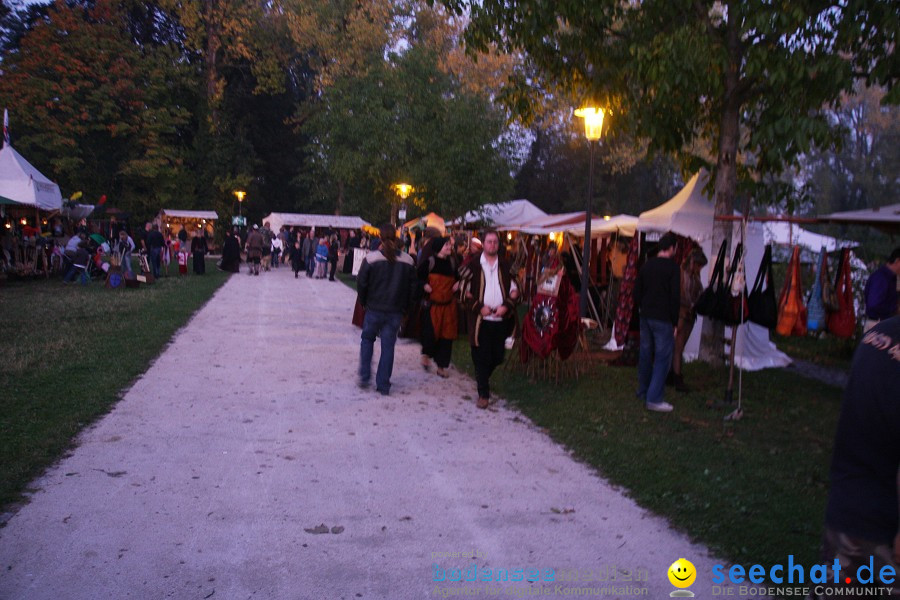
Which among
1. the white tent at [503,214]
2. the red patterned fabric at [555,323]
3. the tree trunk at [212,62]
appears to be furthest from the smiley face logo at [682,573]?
the tree trunk at [212,62]

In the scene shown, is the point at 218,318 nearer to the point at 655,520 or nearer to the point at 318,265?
the point at 655,520

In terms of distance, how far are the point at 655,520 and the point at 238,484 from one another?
2.76 m

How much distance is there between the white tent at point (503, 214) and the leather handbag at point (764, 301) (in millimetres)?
14108

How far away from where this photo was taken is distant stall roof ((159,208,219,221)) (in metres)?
43.0

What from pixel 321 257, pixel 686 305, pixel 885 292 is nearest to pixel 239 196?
pixel 321 257

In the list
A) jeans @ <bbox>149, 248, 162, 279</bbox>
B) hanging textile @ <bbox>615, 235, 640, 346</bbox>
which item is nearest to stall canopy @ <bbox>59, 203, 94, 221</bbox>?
jeans @ <bbox>149, 248, 162, 279</bbox>

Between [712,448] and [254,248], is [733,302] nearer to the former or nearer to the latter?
[712,448]

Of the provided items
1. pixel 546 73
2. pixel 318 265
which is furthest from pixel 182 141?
pixel 546 73

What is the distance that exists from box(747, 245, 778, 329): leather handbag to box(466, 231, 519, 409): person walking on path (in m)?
2.62

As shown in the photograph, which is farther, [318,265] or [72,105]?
[72,105]

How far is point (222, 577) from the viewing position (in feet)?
12.1

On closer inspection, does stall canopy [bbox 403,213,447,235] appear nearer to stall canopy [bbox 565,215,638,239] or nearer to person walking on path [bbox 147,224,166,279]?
stall canopy [bbox 565,215,638,239]

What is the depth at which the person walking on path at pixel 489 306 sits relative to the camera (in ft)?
25.5

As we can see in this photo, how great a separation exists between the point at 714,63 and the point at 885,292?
3.26m
